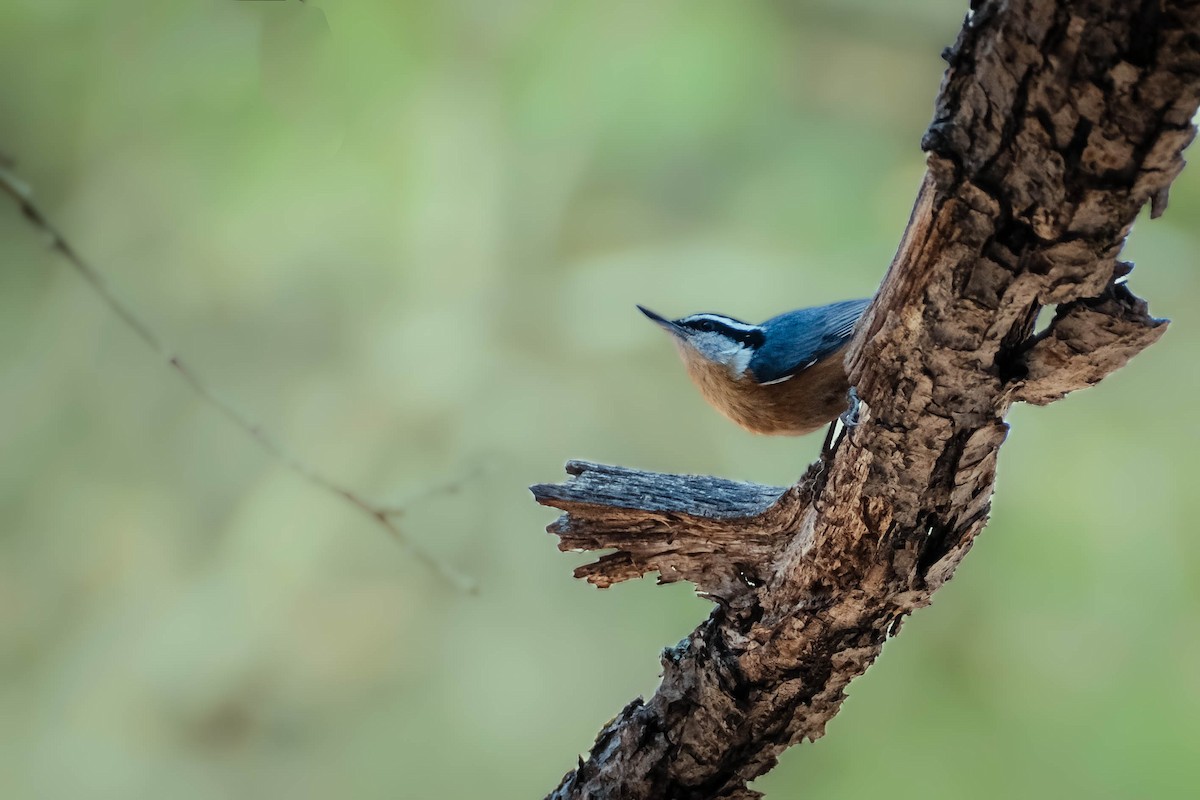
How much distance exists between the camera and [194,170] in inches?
75.6

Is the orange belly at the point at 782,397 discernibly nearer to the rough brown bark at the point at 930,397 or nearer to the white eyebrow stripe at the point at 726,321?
the white eyebrow stripe at the point at 726,321

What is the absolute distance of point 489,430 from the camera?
2184mm

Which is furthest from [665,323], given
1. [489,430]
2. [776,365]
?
[489,430]

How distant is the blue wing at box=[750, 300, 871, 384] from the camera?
1.34 m

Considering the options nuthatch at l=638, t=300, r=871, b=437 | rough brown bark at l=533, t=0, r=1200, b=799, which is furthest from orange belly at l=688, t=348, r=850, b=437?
rough brown bark at l=533, t=0, r=1200, b=799

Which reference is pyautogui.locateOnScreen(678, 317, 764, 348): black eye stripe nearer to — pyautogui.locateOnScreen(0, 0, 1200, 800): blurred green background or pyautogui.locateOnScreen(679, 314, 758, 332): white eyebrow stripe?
pyautogui.locateOnScreen(679, 314, 758, 332): white eyebrow stripe

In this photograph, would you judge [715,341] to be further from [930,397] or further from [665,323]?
[930,397]

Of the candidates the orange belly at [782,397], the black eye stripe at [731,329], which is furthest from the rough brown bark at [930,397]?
the black eye stripe at [731,329]

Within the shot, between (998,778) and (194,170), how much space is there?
2.14m

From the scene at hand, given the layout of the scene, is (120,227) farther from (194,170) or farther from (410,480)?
(410,480)

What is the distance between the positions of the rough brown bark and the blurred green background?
1.00 metres

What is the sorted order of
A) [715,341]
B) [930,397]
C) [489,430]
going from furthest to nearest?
[489,430] < [715,341] < [930,397]

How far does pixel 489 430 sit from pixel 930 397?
4.67ft

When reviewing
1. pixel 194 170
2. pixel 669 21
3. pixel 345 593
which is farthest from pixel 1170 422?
pixel 194 170
